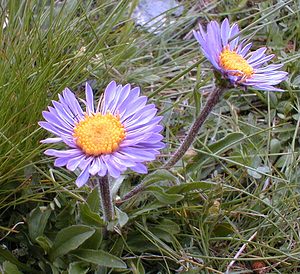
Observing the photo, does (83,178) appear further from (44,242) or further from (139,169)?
(44,242)

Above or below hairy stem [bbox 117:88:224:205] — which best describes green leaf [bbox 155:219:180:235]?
below

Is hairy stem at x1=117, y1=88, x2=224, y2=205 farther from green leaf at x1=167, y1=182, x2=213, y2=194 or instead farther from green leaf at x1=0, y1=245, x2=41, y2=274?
A: green leaf at x1=0, y1=245, x2=41, y2=274

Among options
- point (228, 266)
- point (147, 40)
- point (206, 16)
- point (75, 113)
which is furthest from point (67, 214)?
point (206, 16)

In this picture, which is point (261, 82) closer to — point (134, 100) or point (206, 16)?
point (134, 100)

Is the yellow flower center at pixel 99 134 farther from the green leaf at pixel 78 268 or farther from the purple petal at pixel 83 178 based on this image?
the green leaf at pixel 78 268

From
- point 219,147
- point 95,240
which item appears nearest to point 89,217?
point 95,240

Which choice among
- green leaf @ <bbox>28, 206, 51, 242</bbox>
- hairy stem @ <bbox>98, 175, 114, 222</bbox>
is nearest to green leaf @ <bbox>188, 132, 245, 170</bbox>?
hairy stem @ <bbox>98, 175, 114, 222</bbox>
